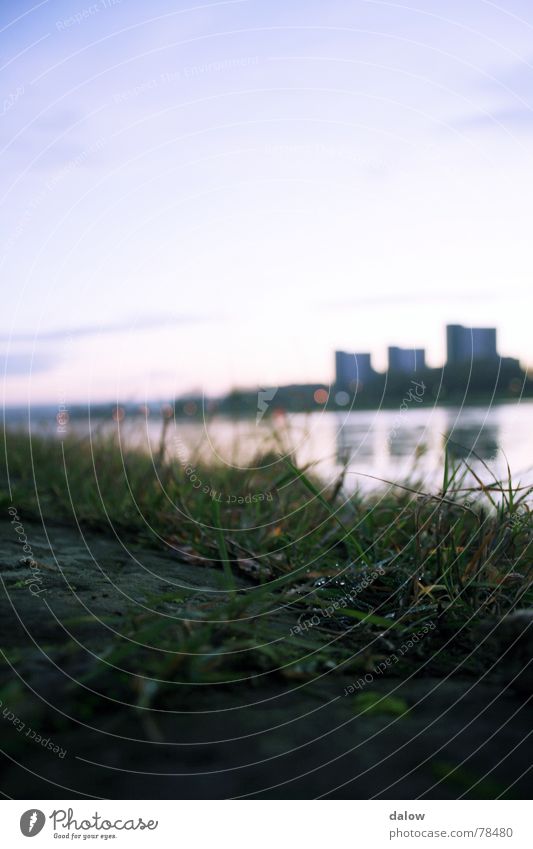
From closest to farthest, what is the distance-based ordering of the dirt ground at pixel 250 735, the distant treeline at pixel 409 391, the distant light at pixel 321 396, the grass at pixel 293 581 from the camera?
the dirt ground at pixel 250 735, the grass at pixel 293 581, the distant treeline at pixel 409 391, the distant light at pixel 321 396

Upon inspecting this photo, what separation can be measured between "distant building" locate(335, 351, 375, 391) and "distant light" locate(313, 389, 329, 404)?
112 millimetres

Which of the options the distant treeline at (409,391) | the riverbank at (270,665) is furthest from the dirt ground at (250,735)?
the distant treeline at (409,391)

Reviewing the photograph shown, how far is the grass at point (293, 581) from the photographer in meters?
1.53

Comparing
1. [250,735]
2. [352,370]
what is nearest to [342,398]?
[352,370]

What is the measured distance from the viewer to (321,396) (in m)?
3.15

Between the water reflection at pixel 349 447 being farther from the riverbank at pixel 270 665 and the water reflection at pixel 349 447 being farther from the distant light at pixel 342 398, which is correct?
the riverbank at pixel 270 665

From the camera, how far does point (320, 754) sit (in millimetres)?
1229

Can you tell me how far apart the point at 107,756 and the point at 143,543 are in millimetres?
1655

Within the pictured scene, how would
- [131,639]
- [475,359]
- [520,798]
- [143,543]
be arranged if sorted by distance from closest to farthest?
[520,798], [131,639], [475,359], [143,543]

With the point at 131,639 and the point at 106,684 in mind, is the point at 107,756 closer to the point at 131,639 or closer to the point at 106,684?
the point at 106,684

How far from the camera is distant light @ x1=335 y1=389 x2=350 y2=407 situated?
2.84 m

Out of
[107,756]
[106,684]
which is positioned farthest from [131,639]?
[107,756]

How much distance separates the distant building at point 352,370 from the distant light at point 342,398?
0.11 feet

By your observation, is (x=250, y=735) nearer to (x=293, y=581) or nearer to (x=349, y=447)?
(x=293, y=581)
